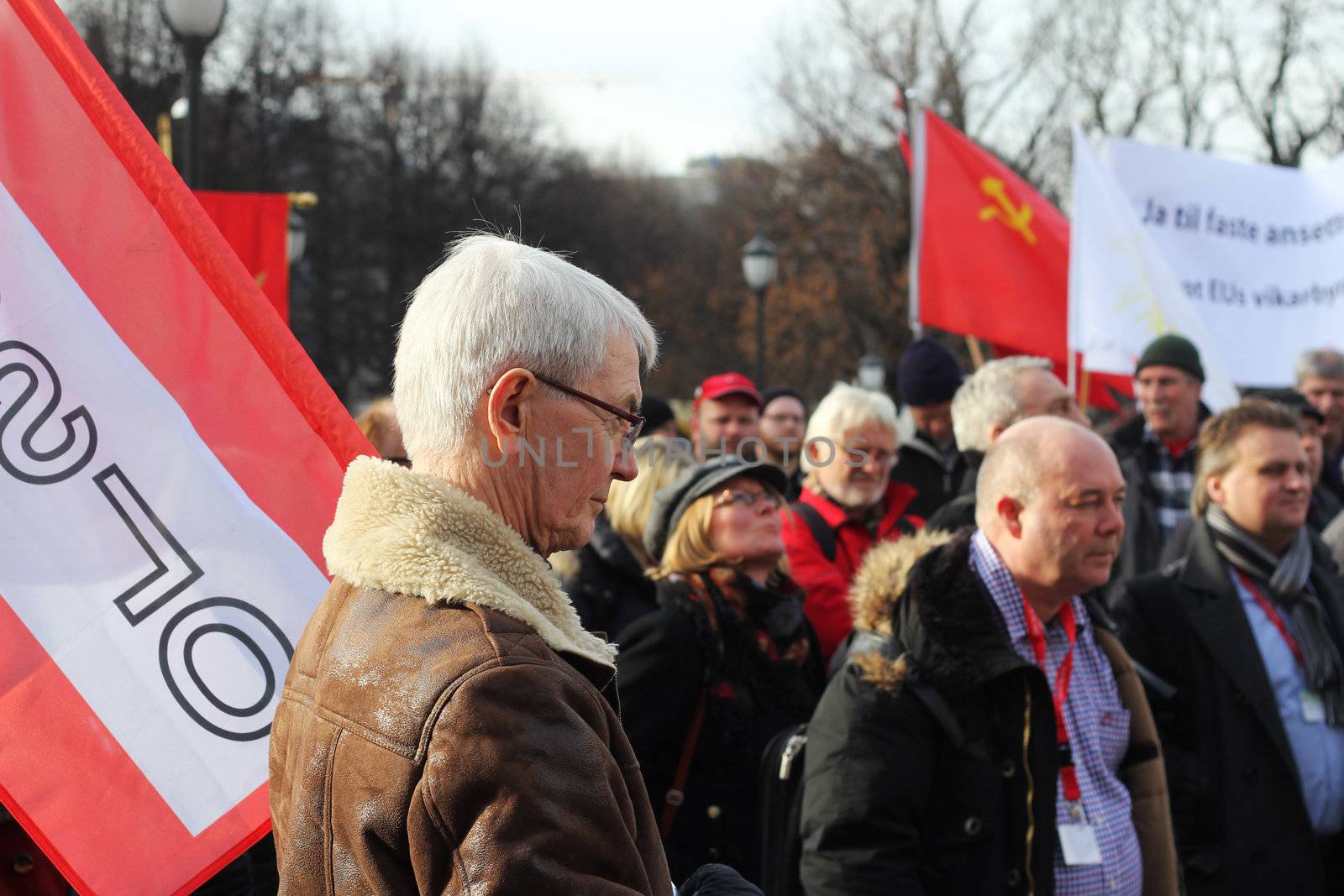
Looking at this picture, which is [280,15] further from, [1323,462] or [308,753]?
[308,753]

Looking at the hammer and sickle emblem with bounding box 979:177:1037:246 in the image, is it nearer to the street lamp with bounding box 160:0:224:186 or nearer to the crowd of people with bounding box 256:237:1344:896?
the crowd of people with bounding box 256:237:1344:896

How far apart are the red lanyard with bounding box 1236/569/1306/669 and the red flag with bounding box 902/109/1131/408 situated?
4.07m

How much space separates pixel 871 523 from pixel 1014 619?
2.27 m

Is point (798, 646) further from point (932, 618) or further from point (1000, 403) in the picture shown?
point (1000, 403)

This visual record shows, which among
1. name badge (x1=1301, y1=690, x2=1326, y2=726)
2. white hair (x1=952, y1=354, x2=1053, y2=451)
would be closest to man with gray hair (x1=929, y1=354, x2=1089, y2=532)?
white hair (x1=952, y1=354, x2=1053, y2=451)

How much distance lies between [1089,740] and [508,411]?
2040mm

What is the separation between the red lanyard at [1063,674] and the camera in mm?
3178

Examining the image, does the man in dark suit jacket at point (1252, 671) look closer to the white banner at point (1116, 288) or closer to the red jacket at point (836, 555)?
the red jacket at point (836, 555)

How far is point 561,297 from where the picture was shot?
1797 millimetres

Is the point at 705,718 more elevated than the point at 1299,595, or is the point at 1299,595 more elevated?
the point at 705,718

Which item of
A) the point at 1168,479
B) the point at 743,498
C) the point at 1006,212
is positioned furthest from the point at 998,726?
the point at 1006,212

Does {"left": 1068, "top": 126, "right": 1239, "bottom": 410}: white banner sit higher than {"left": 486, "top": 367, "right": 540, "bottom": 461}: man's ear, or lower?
lower

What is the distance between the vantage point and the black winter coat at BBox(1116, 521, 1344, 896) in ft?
13.0

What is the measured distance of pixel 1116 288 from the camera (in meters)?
7.38
